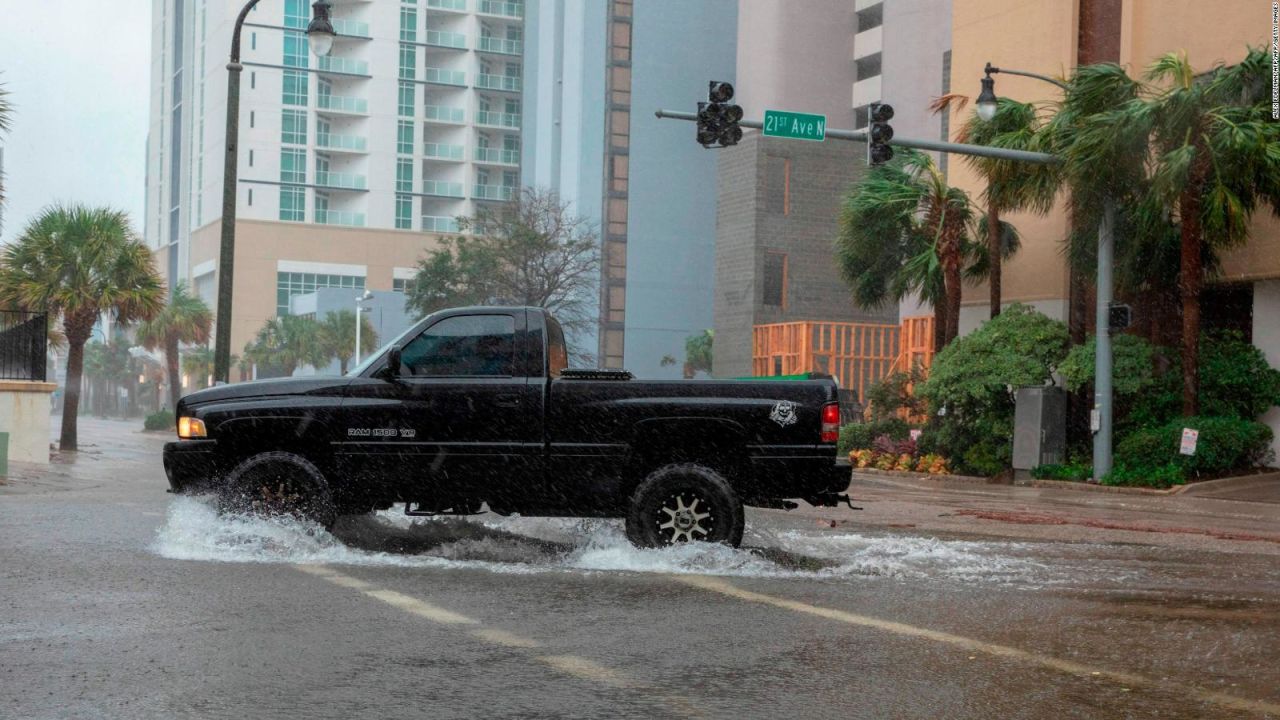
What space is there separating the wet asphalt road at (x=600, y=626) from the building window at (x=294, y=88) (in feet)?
340

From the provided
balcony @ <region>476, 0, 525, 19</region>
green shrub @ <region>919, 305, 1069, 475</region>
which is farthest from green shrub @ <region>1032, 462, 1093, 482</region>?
balcony @ <region>476, 0, 525, 19</region>

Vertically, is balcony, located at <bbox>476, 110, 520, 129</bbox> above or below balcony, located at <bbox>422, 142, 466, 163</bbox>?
above

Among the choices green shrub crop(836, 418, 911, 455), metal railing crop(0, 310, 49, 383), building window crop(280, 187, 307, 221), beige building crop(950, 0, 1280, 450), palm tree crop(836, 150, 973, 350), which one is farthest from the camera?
building window crop(280, 187, 307, 221)

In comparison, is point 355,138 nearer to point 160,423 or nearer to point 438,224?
point 438,224

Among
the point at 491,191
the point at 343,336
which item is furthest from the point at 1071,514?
the point at 491,191

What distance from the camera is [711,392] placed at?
11.2 meters

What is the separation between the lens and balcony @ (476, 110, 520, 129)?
118250mm

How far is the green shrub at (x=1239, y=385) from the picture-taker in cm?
2889

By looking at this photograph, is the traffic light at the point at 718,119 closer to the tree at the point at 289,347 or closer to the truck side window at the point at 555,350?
the truck side window at the point at 555,350

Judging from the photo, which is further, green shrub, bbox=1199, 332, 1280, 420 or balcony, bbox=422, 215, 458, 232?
balcony, bbox=422, 215, 458, 232

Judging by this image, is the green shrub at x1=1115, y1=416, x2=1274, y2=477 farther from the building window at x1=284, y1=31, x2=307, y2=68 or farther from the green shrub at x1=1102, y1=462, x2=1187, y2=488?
the building window at x1=284, y1=31, x2=307, y2=68

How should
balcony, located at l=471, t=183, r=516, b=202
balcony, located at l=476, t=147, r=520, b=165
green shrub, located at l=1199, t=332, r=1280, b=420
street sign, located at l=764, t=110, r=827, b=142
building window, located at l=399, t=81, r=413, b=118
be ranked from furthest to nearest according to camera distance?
balcony, located at l=476, t=147, r=520, b=165, balcony, located at l=471, t=183, r=516, b=202, building window, located at l=399, t=81, r=413, b=118, green shrub, located at l=1199, t=332, r=1280, b=420, street sign, located at l=764, t=110, r=827, b=142

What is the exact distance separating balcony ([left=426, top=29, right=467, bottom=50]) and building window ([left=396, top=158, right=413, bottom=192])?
31.4ft

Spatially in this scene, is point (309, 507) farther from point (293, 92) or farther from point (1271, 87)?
point (293, 92)
